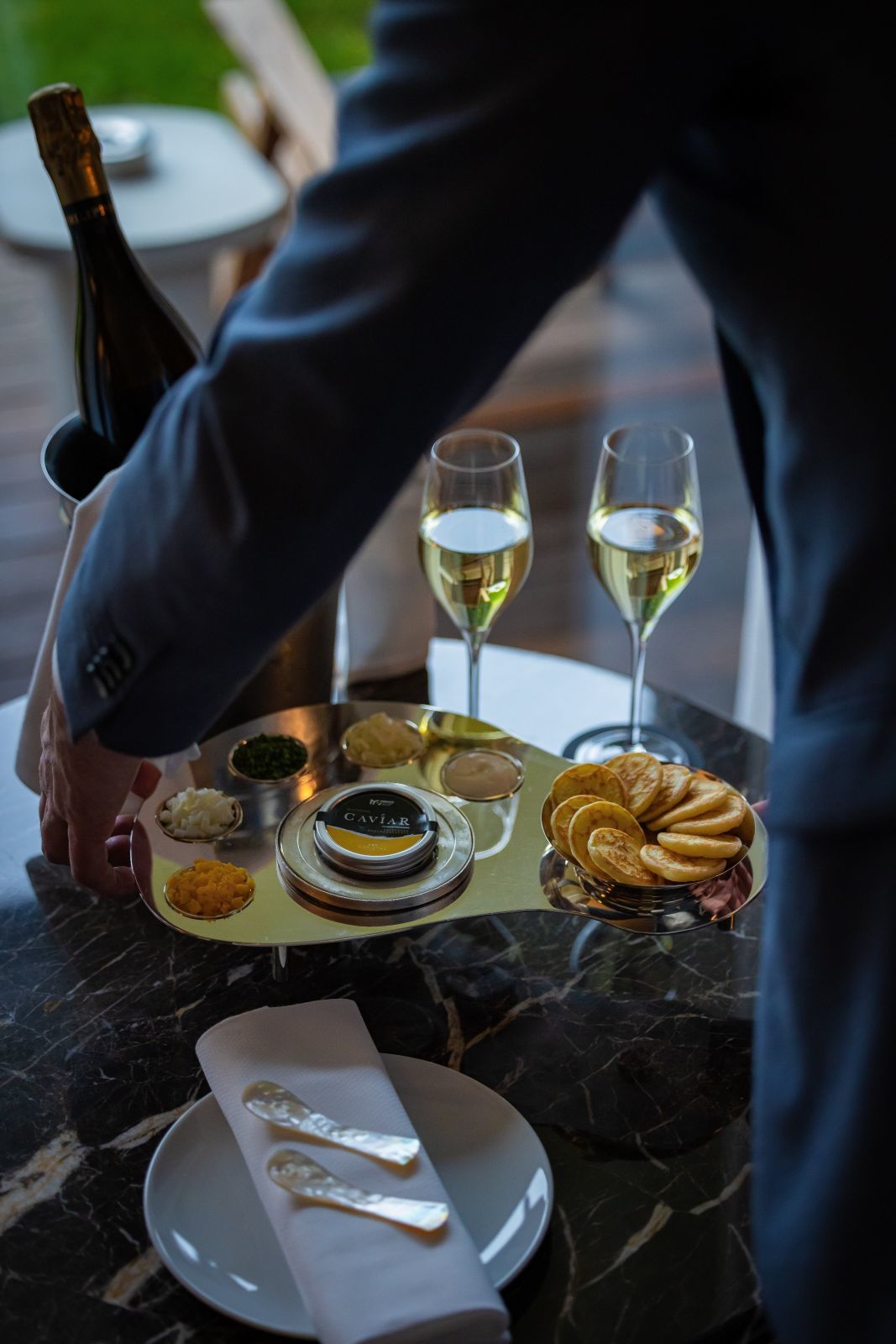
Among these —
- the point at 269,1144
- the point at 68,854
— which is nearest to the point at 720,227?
the point at 269,1144

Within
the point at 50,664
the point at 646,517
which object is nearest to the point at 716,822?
the point at 646,517

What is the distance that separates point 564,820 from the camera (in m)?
1.00

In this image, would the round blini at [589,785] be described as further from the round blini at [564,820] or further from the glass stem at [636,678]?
the glass stem at [636,678]

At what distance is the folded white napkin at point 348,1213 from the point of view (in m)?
0.69

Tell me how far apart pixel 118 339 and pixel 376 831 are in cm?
57

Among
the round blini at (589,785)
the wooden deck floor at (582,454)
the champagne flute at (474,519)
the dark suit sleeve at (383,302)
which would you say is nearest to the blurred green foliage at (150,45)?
the wooden deck floor at (582,454)

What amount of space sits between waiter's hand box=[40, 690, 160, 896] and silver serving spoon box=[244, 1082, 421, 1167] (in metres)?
0.24

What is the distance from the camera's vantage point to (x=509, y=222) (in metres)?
0.61

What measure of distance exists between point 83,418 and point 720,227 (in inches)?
31.3

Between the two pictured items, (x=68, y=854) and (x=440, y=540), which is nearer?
(x=68, y=854)

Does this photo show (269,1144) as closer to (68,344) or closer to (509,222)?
(509,222)

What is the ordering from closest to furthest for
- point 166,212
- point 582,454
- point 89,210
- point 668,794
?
1. point 668,794
2. point 89,210
3. point 166,212
4. point 582,454

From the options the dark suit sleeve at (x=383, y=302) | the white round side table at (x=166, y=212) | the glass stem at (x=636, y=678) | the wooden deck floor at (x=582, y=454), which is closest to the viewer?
the dark suit sleeve at (x=383, y=302)

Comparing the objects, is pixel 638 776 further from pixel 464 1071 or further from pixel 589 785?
pixel 464 1071
